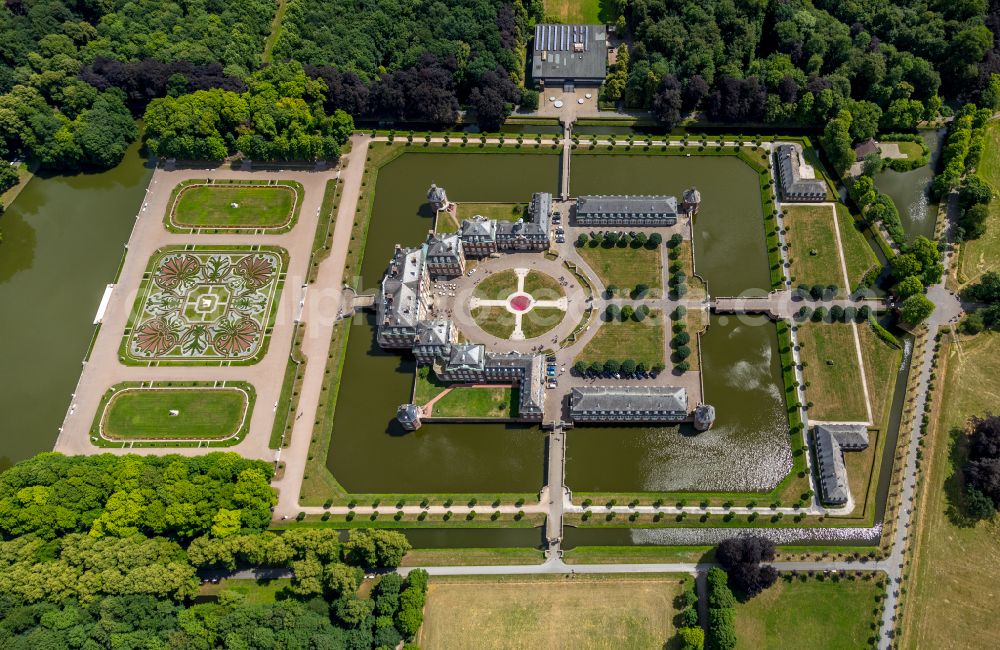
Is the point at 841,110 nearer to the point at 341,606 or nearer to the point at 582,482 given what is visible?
the point at 582,482

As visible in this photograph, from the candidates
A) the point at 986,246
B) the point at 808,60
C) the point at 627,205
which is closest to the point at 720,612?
the point at 627,205

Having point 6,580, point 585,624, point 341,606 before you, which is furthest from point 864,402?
point 6,580

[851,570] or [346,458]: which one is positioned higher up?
[346,458]

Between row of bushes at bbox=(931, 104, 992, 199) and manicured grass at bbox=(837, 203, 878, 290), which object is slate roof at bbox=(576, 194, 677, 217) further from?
row of bushes at bbox=(931, 104, 992, 199)

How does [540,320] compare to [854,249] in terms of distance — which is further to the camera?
[854,249]

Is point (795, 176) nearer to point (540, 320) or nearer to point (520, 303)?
point (540, 320)

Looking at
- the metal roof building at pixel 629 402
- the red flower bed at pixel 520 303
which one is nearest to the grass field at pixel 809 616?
the metal roof building at pixel 629 402
